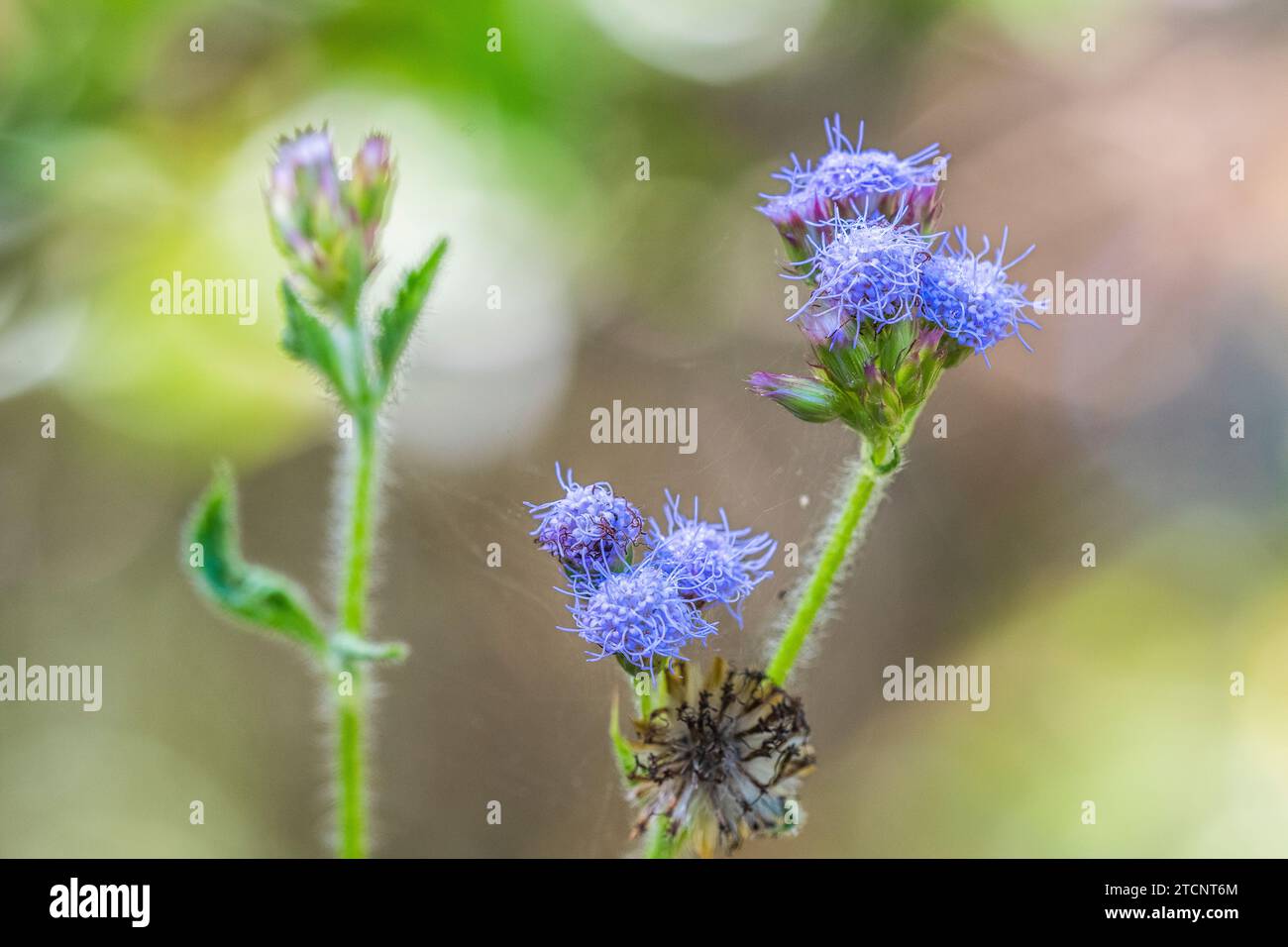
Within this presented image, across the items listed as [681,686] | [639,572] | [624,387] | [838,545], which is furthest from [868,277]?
[624,387]

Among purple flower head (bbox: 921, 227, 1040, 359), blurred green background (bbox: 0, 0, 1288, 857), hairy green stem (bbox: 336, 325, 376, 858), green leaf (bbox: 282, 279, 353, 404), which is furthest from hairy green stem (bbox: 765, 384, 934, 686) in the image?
blurred green background (bbox: 0, 0, 1288, 857)

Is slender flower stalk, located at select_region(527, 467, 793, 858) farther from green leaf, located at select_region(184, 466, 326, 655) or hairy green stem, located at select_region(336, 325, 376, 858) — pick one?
green leaf, located at select_region(184, 466, 326, 655)

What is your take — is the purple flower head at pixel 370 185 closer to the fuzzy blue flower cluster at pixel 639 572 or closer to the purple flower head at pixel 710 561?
the fuzzy blue flower cluster at pixel 639 572

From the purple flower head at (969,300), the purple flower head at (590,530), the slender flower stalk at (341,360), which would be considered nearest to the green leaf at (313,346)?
the slender flower stalk at (341,360)

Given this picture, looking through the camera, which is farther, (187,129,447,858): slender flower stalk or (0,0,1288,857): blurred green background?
(0,0,1288,857): blurred green background
